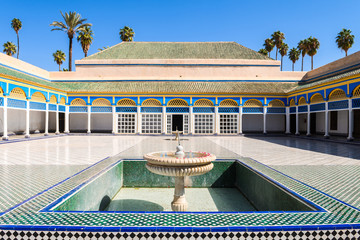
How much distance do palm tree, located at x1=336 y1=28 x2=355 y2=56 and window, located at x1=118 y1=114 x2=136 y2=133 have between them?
3298 cm

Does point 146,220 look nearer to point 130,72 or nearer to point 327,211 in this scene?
point 327,211

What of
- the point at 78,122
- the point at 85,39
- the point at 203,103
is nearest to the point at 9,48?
the point at 85,39

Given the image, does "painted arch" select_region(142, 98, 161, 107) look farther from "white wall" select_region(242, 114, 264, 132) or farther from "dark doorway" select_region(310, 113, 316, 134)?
"dark doorway" select_region(310, 113, 316, 134)

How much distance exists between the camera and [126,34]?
40000 mm

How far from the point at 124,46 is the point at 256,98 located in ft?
58.6

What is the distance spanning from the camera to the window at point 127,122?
21.4 m

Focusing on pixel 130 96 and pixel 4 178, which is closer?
pixel 4 178

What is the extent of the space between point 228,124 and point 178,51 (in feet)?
39.1

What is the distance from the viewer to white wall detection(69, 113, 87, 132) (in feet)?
79.2

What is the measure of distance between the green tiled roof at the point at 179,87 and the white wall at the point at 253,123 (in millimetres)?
3382

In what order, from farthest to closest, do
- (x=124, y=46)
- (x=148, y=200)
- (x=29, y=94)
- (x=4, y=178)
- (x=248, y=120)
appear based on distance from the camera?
(x=124, y=46), (x=248, y=120), (x=29, y=94), (x=148, y=200), (x=4, y=178)

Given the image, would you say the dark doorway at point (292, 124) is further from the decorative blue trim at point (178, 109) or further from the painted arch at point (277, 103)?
the decorative blue trim at point (178, 109)

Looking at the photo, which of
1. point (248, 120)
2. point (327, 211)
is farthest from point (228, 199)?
point (248, 120)

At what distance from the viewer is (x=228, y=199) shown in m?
6.14
